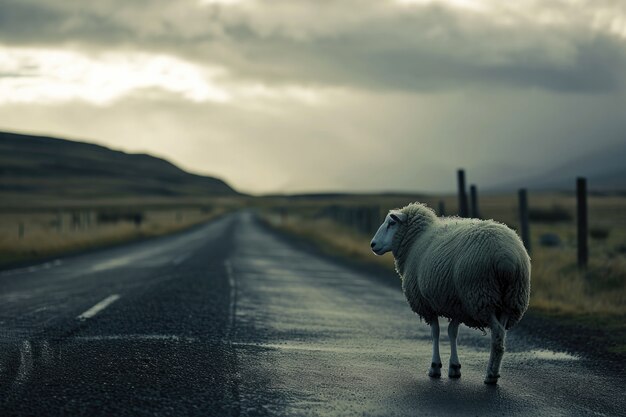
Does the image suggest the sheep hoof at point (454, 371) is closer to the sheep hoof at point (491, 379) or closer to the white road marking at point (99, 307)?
the sheep hoof at point (491, 379)

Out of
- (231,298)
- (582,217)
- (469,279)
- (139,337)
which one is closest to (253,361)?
(139,337)

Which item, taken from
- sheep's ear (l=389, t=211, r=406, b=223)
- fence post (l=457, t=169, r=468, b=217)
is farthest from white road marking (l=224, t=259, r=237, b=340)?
fence post (l=457, t=169, r=468, b=217)

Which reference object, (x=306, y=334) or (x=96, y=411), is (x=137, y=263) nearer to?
(x=306, y=334)

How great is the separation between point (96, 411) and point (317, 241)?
93.9 ft

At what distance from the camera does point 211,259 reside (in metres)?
20.6

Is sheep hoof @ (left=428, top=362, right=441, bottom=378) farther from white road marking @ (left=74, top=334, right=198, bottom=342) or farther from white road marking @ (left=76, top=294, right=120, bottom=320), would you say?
white road marking @ (left=76, top=294, right=120, bottom=320)

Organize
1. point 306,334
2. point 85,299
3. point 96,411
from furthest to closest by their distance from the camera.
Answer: point 85,299
point 306,334
point 96,411

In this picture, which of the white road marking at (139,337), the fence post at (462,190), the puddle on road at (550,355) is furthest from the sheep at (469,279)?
the fence post at (462,190)

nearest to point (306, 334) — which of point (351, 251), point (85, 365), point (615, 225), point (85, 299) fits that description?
point (85, 365)

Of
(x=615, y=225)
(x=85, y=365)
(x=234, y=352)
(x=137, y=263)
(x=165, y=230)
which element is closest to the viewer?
(x=85, y=365)

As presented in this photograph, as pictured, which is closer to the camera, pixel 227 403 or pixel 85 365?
→ pixel 227 403

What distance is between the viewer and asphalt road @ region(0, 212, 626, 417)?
496 cm

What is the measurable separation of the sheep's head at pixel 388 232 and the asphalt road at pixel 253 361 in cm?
116

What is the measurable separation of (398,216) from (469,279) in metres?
1.48
